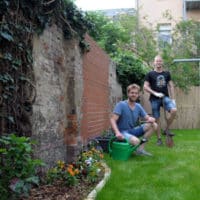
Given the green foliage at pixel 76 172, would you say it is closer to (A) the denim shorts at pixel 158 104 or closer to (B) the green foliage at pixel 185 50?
(A) the denim shorts at pixel 158 104

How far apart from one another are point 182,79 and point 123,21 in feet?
18.9

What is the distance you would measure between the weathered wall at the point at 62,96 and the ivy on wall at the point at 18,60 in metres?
0.19

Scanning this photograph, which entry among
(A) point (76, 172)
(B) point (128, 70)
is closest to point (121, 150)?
(A) point (76, 172)

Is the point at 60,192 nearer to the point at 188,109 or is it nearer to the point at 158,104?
the point at 158,104

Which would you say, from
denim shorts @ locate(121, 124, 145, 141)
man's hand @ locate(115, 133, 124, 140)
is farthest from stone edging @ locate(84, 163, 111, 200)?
denim shorts @ locate(121, 124, 145, 141)

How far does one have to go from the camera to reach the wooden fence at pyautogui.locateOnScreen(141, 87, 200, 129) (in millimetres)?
12539

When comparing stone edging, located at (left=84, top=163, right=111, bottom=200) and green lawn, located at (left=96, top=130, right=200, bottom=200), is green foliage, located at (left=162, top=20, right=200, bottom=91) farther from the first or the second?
stone edging, located at (left=84, top=163, right=111, bottom=200)

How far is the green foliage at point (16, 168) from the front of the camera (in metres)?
3.14

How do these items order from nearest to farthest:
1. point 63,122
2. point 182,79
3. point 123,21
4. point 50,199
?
point 50,199, point 63,122, point 182,79, point 123,21

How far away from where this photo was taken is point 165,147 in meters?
7.31

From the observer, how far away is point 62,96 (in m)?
5.25

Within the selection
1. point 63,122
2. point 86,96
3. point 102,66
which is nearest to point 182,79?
point 102,66

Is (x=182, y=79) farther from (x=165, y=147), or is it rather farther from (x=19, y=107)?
(x=19, y=107)

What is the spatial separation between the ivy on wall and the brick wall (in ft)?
7.00
